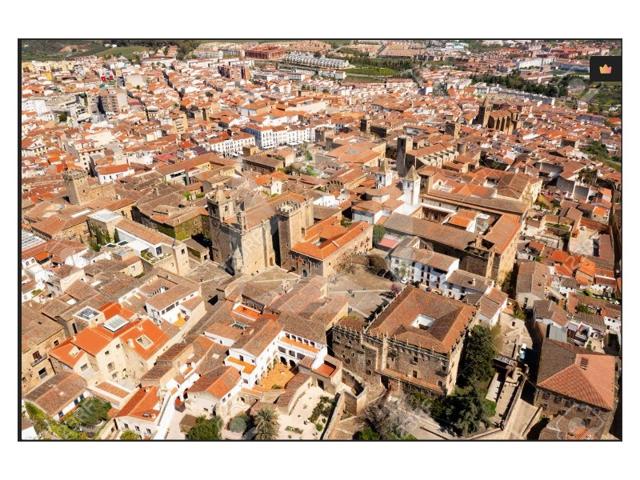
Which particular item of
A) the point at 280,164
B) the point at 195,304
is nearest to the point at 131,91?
the point at 280,164

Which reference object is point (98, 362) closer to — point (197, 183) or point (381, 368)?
point (381, 368)

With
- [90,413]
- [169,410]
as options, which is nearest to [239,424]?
[169,410]

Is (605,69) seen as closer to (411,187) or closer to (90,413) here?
(411,187)

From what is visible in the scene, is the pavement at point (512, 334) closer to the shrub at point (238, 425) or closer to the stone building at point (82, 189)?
the shrub at point (238, 425)

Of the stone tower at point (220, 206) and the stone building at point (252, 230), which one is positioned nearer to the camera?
the stone building at point (252, 230)

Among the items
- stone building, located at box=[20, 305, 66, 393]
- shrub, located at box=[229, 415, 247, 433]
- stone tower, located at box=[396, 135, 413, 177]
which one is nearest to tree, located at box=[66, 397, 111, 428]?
stone building, located at box=[20, 305, 66, 393]

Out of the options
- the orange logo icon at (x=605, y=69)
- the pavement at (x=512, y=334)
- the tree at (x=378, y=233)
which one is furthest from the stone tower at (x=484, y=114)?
the orange logo icon at (x=605, y=69)

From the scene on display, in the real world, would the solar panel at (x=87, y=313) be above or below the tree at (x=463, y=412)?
above
